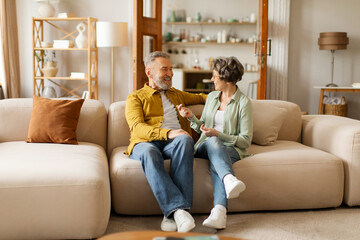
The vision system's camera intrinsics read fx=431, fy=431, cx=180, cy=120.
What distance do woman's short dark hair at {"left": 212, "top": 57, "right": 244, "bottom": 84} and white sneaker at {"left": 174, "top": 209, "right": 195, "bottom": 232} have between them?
3.24ft

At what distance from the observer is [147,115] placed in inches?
115

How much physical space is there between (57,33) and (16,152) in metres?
4.29

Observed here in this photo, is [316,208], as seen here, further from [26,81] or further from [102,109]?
[26,81]

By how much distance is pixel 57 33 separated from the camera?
21.7 ft

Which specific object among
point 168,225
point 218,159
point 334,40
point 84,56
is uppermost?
point 334,40

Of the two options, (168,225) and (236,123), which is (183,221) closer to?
(168,225)

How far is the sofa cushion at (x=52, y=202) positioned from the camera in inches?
85.5

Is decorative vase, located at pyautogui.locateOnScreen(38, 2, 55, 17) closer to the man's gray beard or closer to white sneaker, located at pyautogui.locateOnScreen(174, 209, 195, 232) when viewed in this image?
the man's gray beard

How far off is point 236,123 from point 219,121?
0.39 ft

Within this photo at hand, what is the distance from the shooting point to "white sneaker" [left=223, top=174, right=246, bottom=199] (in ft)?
7.67

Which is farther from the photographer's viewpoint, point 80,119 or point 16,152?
point 80,119

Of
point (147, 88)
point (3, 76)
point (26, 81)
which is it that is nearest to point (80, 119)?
point (147, 88)

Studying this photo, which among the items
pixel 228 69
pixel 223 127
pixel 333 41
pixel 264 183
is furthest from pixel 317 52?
pixel 264 183

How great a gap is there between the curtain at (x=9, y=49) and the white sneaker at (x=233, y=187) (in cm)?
473
